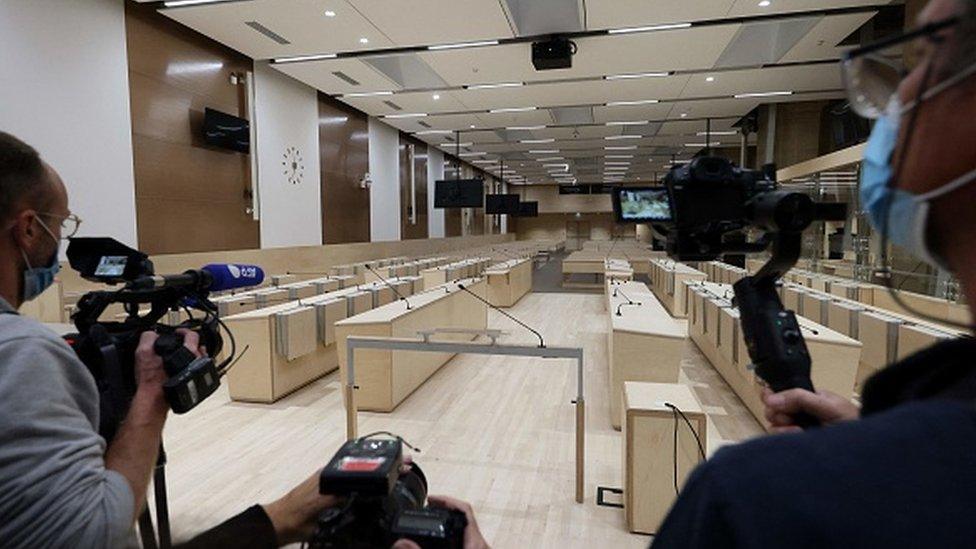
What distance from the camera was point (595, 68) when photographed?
314 inches

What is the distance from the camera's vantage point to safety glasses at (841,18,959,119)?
52 centimetres

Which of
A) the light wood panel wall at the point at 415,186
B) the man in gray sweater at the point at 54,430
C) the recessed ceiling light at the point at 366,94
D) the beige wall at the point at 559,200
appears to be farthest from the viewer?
the beige wall at the point at 559,200

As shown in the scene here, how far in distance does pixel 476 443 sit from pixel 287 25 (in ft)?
18.1

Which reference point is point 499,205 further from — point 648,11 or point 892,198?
point 892,198

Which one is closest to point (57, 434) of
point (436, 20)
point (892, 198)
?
point (892, 198)

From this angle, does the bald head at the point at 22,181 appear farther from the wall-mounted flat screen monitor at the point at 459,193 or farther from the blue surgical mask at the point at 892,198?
the wall-mounted flat screen monitor at the point at 459,193

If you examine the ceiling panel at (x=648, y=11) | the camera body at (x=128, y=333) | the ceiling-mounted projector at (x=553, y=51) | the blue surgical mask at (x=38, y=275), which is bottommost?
the camera body at (x=128, y=333)

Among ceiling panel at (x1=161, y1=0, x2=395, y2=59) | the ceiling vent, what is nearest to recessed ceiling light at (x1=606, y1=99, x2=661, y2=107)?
ceiling panel at (x1=161, y1=0, x2=395, y2=59)

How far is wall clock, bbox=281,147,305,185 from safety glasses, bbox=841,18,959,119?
8859 mm

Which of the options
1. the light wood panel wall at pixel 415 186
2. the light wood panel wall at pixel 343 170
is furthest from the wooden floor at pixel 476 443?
the light wood panel wall at pixel 415 186

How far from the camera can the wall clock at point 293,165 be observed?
8586mm

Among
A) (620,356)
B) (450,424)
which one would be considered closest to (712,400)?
(620,356)

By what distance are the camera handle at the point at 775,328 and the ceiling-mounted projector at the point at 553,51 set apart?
625 centimetres

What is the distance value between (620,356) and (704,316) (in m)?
2.12
